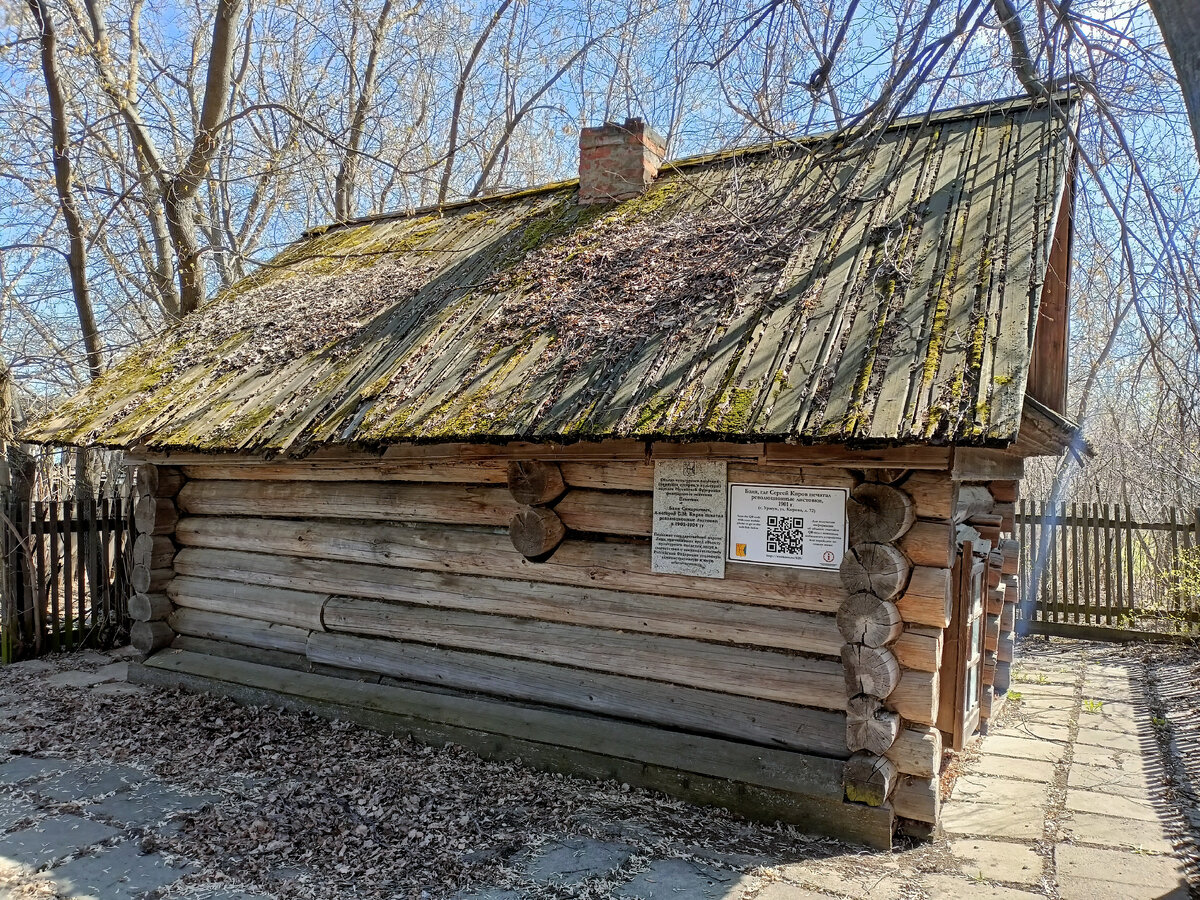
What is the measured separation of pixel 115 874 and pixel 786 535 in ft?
12.6

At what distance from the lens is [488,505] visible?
18.9ft

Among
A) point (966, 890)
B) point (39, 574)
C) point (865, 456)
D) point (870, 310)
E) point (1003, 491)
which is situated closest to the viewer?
point (966, 890)

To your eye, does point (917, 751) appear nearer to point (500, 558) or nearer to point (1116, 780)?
point (1116, 780)

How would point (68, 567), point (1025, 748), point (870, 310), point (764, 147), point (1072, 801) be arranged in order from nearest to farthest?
point (870, 310), point (1072, 801), point (1025, 748), point (764, 147), point (68, 567)

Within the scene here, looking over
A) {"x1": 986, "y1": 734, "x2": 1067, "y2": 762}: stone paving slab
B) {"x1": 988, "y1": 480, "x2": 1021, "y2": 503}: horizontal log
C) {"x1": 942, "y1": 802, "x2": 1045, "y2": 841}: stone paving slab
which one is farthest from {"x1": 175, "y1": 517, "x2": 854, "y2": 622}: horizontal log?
{"x1": 988, "y1": 480, "x2": 1021, "y2": 503}: horizontal log

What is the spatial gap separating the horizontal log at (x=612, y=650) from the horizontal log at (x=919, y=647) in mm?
378

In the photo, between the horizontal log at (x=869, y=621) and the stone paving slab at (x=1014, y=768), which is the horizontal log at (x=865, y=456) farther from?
the stone paving slab at (x=1014, y=768)

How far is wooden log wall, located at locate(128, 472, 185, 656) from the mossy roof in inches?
30.3

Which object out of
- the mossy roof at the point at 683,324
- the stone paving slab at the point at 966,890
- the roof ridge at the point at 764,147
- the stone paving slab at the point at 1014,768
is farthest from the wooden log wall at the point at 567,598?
the roof ridge at the point at 764,147

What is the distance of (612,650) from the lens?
529 cm

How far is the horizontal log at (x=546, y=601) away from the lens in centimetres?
478

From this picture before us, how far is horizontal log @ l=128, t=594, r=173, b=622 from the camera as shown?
743 cm

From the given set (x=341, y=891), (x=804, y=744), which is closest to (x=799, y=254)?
(x=804, y=744)

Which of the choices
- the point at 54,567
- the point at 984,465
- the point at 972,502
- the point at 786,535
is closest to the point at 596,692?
the point at 786,535
